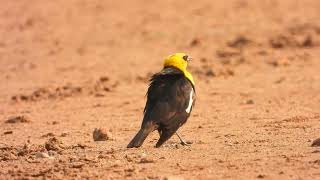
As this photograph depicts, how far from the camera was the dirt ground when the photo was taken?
9219mm

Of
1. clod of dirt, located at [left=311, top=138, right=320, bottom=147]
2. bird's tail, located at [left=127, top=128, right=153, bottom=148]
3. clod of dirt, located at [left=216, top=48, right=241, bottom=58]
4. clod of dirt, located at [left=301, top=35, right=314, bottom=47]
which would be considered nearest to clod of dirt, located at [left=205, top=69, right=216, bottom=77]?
clod of dirt, located at [left=216, top=48, right=241, bottom=58]

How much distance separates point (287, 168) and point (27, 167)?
250cm

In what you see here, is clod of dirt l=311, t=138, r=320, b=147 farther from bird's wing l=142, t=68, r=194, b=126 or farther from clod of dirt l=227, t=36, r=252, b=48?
clod of dirt l=227, t=36, r=252, b=48

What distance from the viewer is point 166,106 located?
10.2 m

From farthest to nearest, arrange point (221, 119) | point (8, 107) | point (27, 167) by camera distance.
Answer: point (8, 107) < point (221, 119) < point (27, 167)

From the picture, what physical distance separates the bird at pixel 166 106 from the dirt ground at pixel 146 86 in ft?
0.65

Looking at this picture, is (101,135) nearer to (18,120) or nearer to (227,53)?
(18,120)

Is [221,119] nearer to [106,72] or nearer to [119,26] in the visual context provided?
[106,72]

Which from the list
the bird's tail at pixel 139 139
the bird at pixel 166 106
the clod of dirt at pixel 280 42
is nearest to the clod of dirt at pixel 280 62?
the clod of dirt at pixel 280 42

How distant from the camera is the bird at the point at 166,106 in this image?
998cm

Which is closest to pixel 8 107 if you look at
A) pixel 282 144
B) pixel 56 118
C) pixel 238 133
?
pixel 56 118

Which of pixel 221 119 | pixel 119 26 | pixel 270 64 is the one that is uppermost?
pixel 119 26

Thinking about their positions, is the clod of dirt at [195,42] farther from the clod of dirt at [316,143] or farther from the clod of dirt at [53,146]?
the clod of dirt at [316,143]

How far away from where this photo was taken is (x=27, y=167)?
9336 mm
